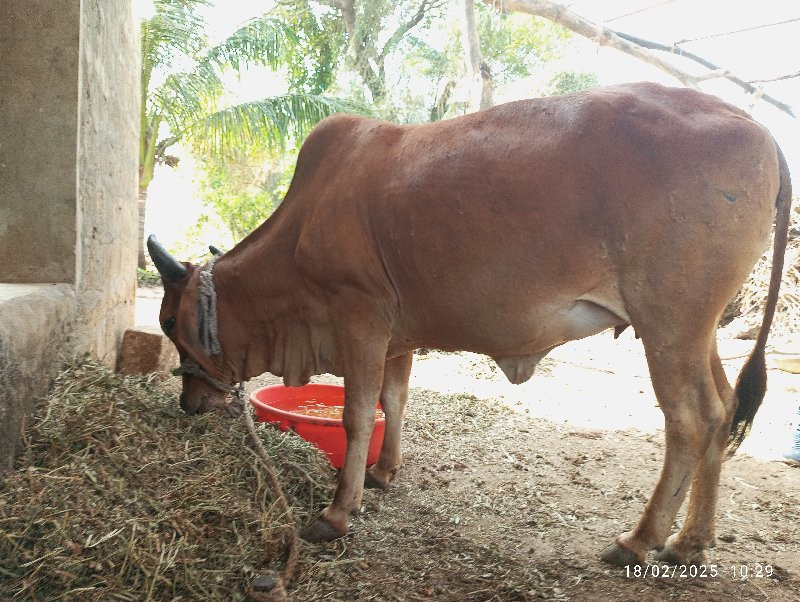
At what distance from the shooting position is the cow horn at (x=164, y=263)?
3553 mm

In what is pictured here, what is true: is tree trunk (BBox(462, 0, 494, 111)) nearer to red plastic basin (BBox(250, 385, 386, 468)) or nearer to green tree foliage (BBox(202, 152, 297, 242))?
red plastic basin (BBox(250, 385, 386, 468))

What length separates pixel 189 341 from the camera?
3.59m

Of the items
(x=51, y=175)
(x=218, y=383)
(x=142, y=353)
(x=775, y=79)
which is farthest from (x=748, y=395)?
(x=775, y=79)

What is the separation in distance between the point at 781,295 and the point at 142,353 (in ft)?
26.3

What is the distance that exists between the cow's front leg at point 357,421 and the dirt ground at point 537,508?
181mm

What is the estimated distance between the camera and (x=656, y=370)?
9.25 feet

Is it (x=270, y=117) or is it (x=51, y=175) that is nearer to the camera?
(x=51, y=175)

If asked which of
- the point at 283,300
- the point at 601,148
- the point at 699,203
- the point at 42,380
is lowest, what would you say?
the point at 42,380

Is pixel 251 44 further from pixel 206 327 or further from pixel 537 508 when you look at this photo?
pixel 537 508

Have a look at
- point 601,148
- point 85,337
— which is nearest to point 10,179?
point 85,337

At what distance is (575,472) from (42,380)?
2928 mm

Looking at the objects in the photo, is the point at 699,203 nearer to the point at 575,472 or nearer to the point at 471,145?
the point at 471,145

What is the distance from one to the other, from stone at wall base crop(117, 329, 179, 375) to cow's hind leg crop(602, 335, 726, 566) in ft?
9.80

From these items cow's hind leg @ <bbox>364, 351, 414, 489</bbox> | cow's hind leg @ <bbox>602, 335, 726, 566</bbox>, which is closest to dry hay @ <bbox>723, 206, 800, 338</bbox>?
cow's hind leg @ <bbox>364, 351, 414, 489</bbox>
